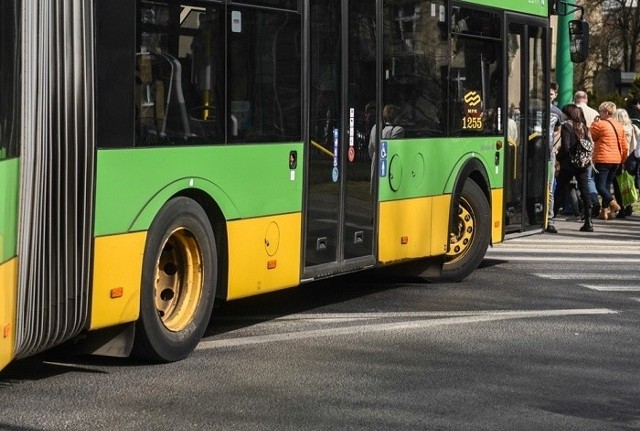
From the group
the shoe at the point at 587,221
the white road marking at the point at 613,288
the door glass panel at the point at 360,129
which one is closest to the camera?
the door glass panel at the point at 360,129

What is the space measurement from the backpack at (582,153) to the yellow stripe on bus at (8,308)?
45.9ft

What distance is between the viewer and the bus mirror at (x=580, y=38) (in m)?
15.9

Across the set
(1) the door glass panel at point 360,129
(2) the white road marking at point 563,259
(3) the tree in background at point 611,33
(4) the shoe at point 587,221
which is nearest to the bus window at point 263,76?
(1) the door glass panel at point 360,129

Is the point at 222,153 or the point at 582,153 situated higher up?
the point at 222,153

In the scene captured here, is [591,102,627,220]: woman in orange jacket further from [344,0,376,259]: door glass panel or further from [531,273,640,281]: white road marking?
[344,0,376,259]: door glass panel

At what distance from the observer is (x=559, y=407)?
777cm

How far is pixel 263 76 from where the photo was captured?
387 inches

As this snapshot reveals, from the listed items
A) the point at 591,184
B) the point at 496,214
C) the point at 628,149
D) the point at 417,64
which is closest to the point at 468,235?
the point at 496,214

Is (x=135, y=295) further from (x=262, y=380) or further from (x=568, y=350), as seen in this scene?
(x=568, y=350)

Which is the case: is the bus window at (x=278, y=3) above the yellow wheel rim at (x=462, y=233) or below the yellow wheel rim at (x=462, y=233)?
above

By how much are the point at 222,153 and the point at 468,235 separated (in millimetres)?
5007

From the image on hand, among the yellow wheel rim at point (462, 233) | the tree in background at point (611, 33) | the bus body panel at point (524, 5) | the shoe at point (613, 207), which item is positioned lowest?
the shoe at point (613, 207)

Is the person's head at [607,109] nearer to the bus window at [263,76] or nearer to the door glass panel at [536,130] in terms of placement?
the door glass panel at [536,130]

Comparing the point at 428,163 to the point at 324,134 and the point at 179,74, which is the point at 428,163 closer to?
the point at 324,134
